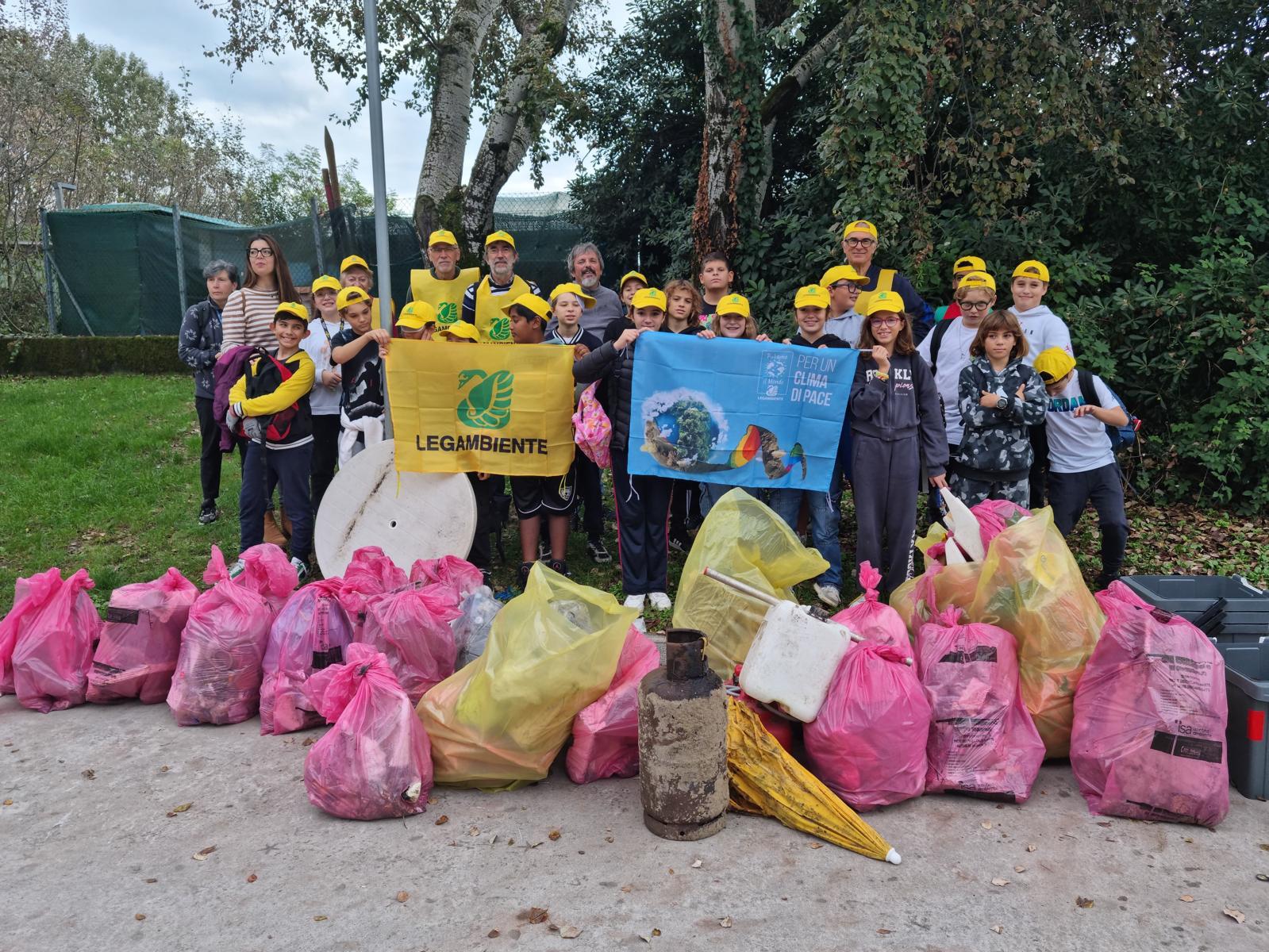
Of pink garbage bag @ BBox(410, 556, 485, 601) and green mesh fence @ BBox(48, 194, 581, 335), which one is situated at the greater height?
green mesh fence @ BBox(48, 194, 581, 335)

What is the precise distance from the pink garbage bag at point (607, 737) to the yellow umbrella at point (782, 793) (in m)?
0.42

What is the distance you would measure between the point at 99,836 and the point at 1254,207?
8.90m

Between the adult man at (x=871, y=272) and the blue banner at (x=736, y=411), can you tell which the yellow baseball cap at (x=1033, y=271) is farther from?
the blue banner at (x=736, y=411)

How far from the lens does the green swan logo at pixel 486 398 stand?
5426 millimetres

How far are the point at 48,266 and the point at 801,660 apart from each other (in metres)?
14.2

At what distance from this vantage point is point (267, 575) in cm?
434

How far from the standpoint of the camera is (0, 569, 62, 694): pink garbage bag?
168 inches

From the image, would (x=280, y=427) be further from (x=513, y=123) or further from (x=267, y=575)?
(x=513, y=123)

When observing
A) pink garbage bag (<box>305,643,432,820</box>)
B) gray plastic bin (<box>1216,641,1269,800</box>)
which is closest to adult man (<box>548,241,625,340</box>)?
pink garbage bag (<box>305,643,432,820</box>)

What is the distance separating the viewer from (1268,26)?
7629 millimetres

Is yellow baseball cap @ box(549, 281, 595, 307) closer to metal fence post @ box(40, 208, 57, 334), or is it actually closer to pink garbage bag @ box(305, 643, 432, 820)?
pink garbage bag @ box(305, 643, 432, 820)

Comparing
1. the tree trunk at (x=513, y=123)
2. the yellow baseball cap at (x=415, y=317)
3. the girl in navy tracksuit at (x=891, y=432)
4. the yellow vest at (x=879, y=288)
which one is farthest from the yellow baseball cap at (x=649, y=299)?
the tree trunk at (x=513, y=123)

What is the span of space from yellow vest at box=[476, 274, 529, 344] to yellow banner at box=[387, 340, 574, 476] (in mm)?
688

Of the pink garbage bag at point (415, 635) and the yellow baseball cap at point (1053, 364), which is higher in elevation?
the yellow baseball cap at point (1053, 364)
